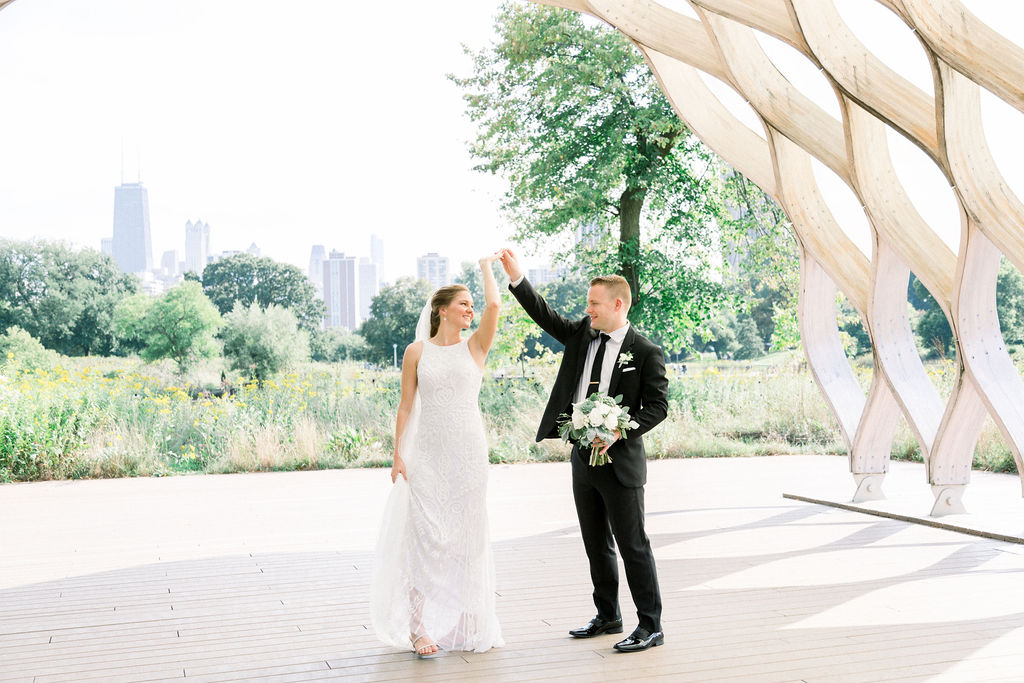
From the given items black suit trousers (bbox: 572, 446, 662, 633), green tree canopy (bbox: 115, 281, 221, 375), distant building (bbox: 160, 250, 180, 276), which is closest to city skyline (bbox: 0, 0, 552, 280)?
distant building (bbox: 160, 250, 180, 276)

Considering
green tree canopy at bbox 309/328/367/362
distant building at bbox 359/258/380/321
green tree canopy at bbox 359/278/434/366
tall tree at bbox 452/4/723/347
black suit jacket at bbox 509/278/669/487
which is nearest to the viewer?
black suit jacket at bbox 509/278/669/487

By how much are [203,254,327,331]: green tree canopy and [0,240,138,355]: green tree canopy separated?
28.2 feet

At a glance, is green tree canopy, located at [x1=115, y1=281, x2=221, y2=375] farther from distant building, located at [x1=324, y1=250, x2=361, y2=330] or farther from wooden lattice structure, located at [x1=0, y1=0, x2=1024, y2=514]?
wooden lattice structure, located at [x1=0, y1=0, x2=1024, y2=514]

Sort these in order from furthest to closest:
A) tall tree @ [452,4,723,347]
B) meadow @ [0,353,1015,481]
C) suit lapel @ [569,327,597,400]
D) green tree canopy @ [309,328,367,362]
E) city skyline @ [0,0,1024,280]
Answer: city skyline @ [0,0,1024,280] → green tree canopy @ [309,328,367,362] → tall tree @ [452,4,723,347] → meadow @ [0,353,1015,481] → suit lapel @ [569,327,597,400]

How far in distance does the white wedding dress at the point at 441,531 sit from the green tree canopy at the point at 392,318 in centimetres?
3999

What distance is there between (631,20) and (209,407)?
8034 mm

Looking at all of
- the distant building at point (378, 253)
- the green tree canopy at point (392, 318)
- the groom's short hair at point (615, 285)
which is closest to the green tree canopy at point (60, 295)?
the green tree canopy at point (392, 318)

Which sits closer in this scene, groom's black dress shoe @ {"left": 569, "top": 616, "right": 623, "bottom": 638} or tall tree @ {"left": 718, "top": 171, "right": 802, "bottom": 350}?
groom's black dress shoe @ {"left": 569, "top": 616, "right": 623, "bottom": 638}

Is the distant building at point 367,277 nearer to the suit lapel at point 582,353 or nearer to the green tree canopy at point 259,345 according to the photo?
the green tree canopy at point 259,345

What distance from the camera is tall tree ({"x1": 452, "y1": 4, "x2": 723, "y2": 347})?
15406 millimetres

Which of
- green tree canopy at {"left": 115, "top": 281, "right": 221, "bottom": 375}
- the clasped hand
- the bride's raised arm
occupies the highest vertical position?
green tree canopy at {"left": 115, "top": 281, "right": 221, "bottom": 375}

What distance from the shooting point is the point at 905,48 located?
33.8ft

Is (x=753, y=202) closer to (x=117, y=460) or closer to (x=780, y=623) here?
(x=117, y=460)

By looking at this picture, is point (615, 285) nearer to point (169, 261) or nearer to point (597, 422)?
point (597, 422)
